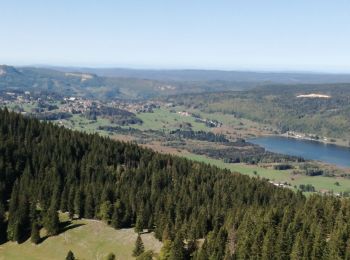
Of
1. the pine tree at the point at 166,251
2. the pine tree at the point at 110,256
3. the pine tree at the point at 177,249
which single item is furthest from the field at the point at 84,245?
the pine tree at the point at 177,249

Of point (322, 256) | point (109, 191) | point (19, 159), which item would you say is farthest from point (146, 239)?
point (19, 159)

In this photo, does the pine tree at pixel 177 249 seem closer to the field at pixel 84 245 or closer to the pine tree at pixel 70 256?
the field at pixel 84 245

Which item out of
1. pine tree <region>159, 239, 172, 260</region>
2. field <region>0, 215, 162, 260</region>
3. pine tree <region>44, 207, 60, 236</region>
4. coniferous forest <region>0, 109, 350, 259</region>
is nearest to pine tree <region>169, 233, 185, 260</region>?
coniferous forest <region>0, 109, 350, 259</region>

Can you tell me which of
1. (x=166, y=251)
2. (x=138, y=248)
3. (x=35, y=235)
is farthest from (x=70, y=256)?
(x=166, y=251)

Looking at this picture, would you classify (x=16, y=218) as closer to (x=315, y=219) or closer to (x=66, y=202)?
(x=66, y=202)

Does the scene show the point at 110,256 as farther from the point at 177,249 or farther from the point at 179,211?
the point at 179,211

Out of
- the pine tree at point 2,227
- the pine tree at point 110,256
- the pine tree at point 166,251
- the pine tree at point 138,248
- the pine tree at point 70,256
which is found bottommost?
the pine tree at point 2,227

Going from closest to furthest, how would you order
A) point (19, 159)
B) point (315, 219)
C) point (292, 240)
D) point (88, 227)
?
point (292, 240) → point (315, 219) → point (88, 227) → point (19, 159)
